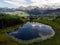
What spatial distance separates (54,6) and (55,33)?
3.53 ft

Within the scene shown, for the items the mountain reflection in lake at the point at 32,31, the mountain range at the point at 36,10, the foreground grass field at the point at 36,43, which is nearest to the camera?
the foreground grass field at the point at 36,43

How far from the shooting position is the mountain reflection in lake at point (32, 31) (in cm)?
466

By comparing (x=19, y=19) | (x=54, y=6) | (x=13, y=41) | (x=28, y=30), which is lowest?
(x=13, y=41)

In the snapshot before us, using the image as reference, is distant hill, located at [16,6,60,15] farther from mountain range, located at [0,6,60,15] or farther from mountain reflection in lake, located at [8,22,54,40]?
mountain reflection in lake, located at [8,22,54,40]

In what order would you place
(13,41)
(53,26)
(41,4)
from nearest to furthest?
1. (13,41)
2. (53,26)
3. (41,4)

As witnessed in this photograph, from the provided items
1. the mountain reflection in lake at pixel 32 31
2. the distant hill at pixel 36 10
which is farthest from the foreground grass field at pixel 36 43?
the distant hill at pixel 36 10

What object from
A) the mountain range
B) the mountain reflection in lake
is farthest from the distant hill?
the mountain reflection in lake

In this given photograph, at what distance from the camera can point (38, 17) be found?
5.06 m

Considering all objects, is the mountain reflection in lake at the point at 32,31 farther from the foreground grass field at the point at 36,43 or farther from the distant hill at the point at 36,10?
the distant hill at the point at 36,10

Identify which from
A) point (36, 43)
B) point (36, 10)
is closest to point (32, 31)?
point (36, 43)

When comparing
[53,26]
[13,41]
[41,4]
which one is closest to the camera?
[13,41]

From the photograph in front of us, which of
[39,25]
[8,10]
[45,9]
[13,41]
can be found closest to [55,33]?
[39,25]

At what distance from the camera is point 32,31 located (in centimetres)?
473

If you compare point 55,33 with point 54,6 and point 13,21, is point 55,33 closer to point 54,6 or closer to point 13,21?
point 54,6
